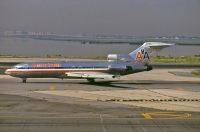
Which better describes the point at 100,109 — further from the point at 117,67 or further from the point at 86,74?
the point at 86,74

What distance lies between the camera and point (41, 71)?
188 ft

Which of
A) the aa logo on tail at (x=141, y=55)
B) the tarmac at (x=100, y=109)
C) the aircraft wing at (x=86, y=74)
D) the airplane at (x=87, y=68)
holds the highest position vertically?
the aa logo on tail at (x=141, y=55)

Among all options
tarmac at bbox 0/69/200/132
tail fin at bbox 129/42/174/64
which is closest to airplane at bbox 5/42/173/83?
tail fin at bbox 129/42/174/64

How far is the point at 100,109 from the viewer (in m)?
32.4

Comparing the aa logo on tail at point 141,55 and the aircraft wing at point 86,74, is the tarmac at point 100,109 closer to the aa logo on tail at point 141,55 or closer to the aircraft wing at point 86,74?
the aircraft wing at point 86,74

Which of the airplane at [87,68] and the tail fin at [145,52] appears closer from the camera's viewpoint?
the airplane at [87,68]

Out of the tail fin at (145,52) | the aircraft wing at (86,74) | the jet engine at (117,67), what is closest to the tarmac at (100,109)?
the aircraft wing at (86,74)

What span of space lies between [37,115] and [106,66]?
28891 mm

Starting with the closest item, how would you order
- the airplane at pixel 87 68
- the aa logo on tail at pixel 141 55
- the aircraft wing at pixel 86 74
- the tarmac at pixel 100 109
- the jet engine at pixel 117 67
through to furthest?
the tarmac at pixel 100 109, the aircraft wing at pixel 86 74, the jet engine at pixel 117 67, the airplane at pixel 87 68, the aa logo on tail at pixel 141 55

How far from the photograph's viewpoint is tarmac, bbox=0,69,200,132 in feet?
80.2

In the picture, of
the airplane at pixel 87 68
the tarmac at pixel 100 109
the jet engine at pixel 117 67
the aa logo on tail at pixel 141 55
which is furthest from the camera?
the aa logo on tail at pixel 141 55

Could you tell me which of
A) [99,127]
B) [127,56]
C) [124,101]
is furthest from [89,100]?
[127,56]

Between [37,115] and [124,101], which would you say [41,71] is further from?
[37,115]

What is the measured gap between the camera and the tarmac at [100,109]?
24438mm
